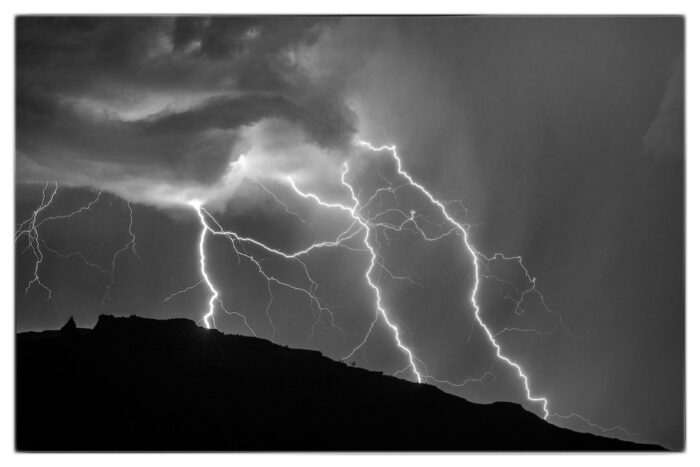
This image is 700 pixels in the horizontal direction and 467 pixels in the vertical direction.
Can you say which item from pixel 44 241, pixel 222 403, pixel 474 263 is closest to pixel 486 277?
pixel 474 263

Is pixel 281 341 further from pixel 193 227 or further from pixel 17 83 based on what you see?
pixel 17 83

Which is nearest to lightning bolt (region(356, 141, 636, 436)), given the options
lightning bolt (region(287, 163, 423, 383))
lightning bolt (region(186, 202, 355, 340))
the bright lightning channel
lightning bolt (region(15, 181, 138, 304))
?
the bright lightning channel

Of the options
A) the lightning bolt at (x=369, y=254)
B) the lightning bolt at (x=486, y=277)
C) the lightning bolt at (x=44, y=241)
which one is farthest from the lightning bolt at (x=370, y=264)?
the lightning bolt at (x=44, y=241)

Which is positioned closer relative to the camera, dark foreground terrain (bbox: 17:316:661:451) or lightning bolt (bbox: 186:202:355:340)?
dark foreground terrain (bbox: 17:316:661:451)

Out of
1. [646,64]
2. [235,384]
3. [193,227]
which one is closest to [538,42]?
[646,64]

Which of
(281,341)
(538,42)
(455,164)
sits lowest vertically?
(281,341)

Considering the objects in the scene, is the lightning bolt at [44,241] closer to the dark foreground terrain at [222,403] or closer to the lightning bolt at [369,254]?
the lightning bolt at [369,254]

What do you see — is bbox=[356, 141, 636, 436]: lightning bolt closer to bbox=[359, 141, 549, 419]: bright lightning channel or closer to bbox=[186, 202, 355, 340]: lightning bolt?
bbox=[359, 141, 549, 419]: bright lightning channel

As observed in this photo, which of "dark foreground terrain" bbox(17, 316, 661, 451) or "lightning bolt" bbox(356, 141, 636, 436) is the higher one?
"lightning bolt" bbox(356, 141, 636, 436)
